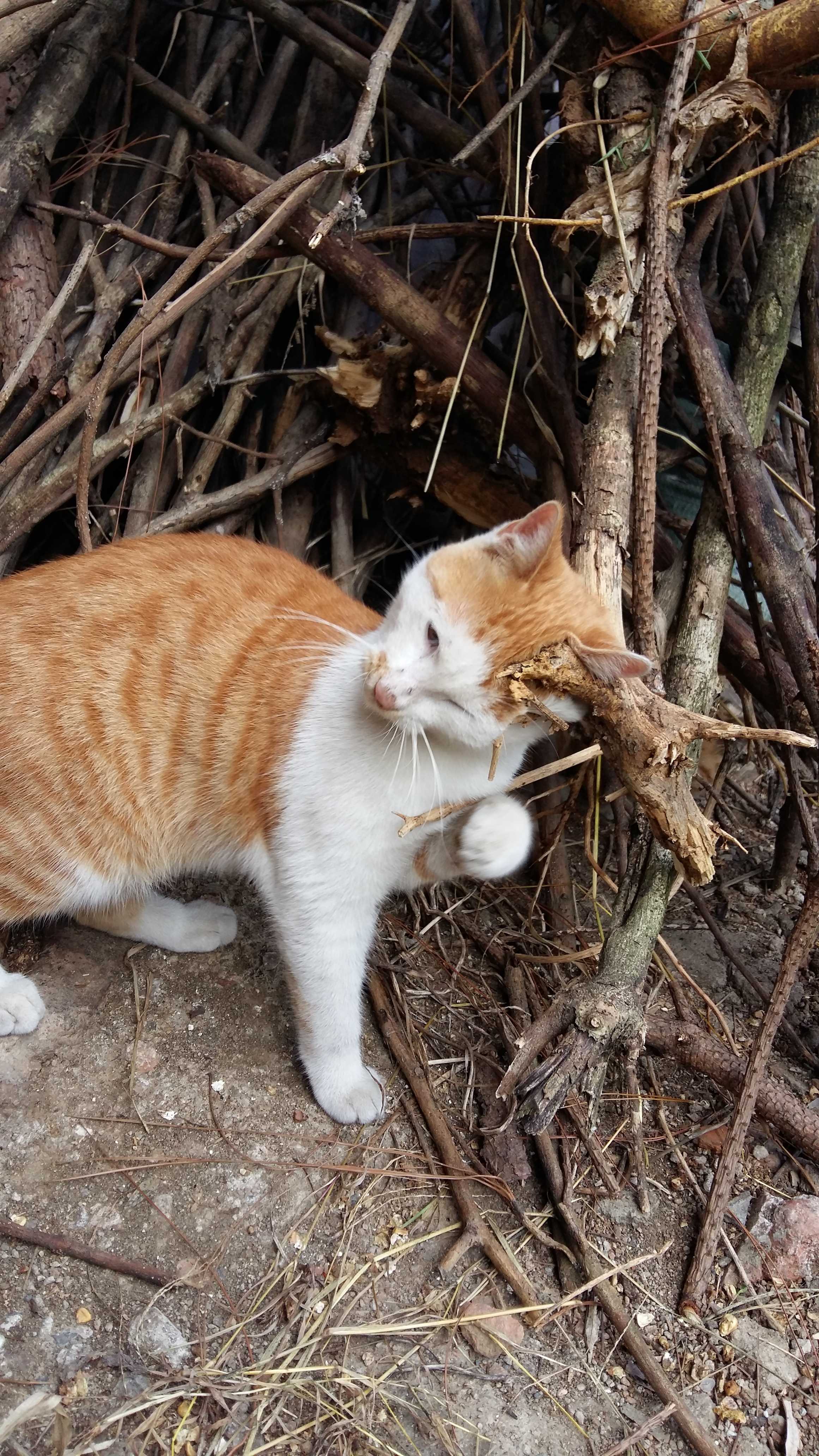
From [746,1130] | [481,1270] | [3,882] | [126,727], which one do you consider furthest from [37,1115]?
[746,1130]

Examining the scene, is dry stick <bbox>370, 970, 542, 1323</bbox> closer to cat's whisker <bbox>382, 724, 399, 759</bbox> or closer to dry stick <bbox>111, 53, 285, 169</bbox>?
cat's whisker <bbox>382, 724, 399, 759</bbox>

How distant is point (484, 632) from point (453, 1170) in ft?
3.45

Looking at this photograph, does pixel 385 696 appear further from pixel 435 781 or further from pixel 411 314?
pixel 411 314

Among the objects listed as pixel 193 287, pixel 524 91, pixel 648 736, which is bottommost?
pixel 648 736

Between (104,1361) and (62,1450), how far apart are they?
238 mm

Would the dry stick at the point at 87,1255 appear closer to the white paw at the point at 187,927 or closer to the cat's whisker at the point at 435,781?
the white paw at the point at 187,927

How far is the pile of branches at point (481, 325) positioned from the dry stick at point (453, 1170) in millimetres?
262

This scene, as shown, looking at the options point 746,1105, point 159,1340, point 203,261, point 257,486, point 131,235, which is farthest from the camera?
point 257,486

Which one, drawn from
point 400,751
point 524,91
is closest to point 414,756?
point 400,751

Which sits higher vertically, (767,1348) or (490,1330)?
(767,1348)

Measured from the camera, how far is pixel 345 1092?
1.93 metres

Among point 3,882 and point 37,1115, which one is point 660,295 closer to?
point 3,882

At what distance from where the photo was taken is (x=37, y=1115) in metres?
1.83

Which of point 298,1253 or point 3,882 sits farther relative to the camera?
point 3,882
